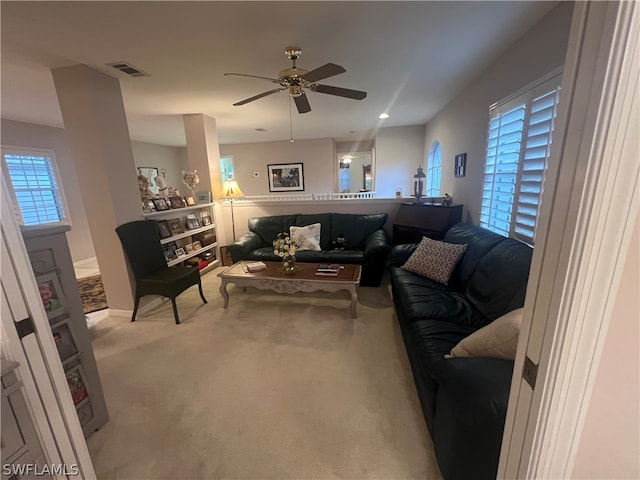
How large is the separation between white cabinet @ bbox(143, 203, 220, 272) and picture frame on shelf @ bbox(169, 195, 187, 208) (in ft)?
0.22

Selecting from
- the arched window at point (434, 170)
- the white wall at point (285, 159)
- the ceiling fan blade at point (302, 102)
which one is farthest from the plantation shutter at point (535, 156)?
the white wall at point (285, 159)

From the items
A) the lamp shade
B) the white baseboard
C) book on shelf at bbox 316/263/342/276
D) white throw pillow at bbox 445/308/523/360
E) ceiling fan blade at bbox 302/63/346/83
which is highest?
ceiling fan blade at bbox 302/63/346/83

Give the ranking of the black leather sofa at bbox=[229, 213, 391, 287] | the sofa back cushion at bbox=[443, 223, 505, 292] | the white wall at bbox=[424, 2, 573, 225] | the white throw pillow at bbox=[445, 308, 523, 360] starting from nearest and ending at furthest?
the white throw pillow at bbox=[445, 308, 523, 360]
the white wall at bbox=[424, 2, 573, 225]
the sofa back cushion at bbox=[443, 223, 505, 292]
the black leather sofa at bbox=[229, 213, 391, 287]

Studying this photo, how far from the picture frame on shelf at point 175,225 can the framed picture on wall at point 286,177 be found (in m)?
3.89

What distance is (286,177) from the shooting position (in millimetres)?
7184

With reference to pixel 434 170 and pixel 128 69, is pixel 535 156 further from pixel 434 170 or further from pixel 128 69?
pixel 128 69

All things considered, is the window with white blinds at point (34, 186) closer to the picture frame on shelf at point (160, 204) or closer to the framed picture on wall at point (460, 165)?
the picture frame on shelf at point (160, 204)

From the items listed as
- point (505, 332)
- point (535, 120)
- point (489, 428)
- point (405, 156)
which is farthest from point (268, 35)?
point (405, 156)

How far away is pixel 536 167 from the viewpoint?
6.61ft

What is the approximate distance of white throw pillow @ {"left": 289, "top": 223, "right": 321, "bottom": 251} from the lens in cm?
388

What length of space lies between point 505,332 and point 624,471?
48 cm

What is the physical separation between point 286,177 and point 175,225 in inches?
162

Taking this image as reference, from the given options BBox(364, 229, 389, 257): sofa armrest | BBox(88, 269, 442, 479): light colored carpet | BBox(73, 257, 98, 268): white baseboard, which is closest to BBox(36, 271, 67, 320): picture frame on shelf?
BBox(88, 269, 442, 479): light colored carpet

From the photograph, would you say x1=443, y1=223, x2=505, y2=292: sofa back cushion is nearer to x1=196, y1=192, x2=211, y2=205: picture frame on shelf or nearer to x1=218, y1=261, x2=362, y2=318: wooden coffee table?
x1=218, y1=261, x2=362, y2=318: wooden coffee table
